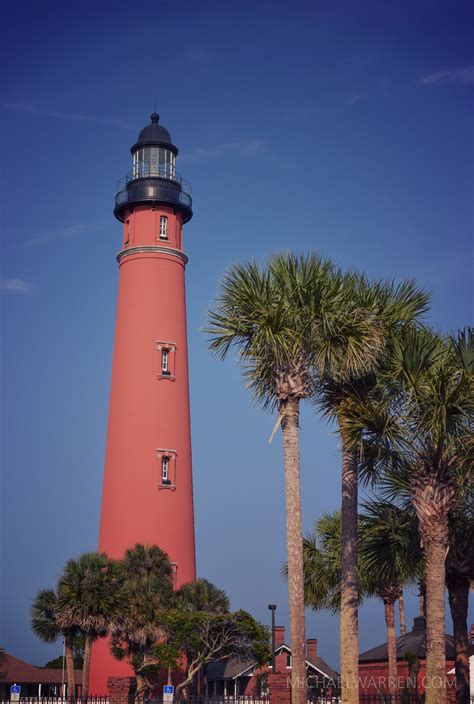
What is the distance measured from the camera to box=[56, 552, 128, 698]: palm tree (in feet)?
121

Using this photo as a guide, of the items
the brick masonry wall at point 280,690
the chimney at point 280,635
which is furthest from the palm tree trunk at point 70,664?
the chimney at point 280,635

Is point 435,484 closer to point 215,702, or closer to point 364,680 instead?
point 215,702

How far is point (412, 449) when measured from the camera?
2241 centimetres

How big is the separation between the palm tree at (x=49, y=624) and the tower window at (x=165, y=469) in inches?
348

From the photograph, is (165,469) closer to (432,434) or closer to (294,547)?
(294,547)

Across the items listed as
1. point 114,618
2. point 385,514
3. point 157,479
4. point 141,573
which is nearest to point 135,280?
point 157,479

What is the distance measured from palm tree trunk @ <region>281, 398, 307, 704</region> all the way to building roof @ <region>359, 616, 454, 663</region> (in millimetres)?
30196

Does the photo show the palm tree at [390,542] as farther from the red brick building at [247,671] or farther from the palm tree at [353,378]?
the red brick building at [247,671]

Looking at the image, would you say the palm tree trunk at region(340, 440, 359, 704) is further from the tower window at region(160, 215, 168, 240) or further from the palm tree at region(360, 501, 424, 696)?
the tower window at region(160, 215, 168, 240)

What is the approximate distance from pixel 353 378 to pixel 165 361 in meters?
24.6

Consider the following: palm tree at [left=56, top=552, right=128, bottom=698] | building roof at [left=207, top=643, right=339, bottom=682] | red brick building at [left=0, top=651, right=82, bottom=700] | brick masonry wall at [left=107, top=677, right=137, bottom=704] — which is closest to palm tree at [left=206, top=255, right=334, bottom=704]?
brick masonry wall at [left=107, top=677, right=137, bottom=704]

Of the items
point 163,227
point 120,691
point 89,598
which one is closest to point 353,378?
point 120,691

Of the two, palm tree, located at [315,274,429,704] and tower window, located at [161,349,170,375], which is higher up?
tower window, located at [161,349,170,375]

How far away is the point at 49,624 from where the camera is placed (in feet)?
130
